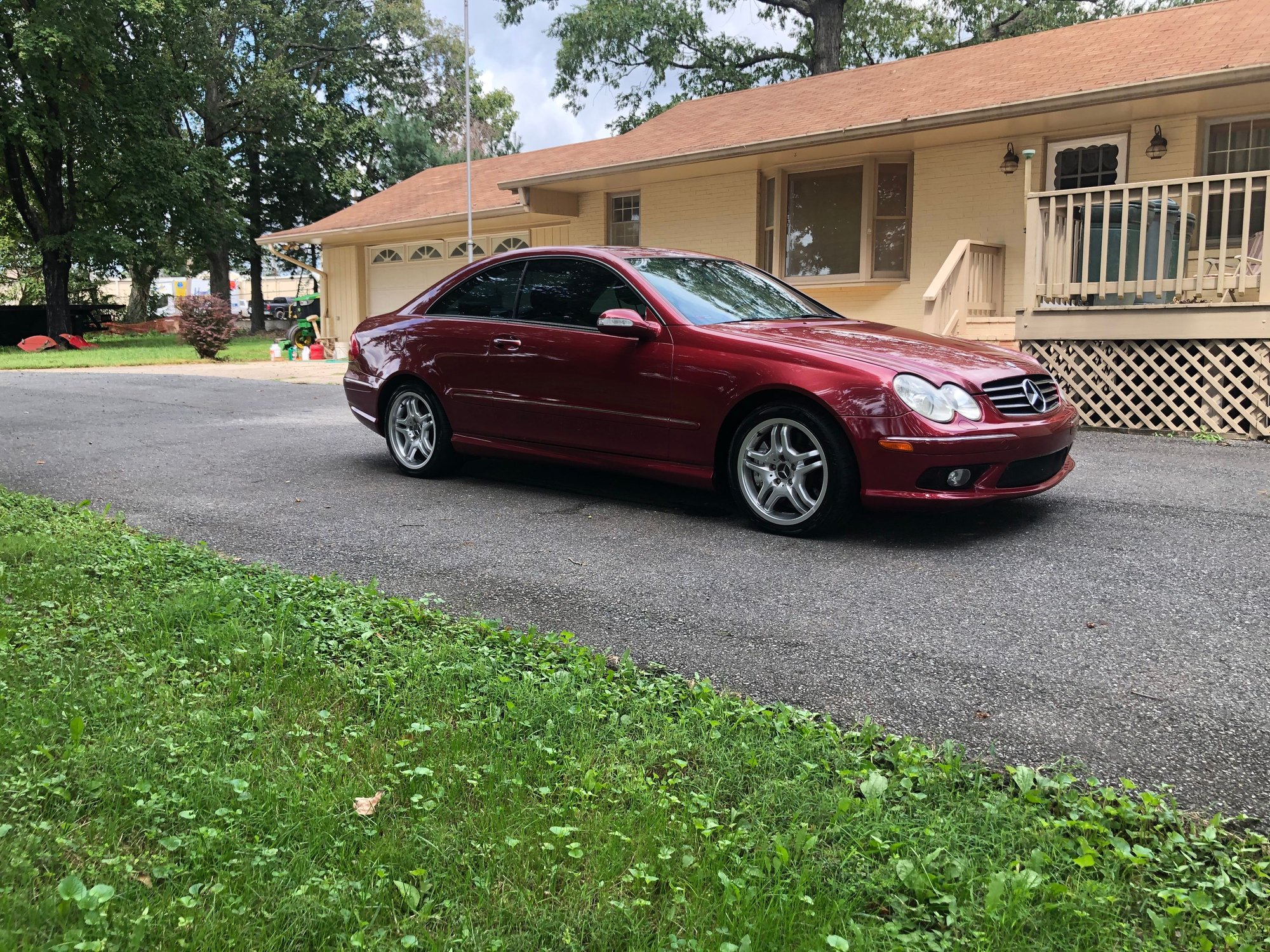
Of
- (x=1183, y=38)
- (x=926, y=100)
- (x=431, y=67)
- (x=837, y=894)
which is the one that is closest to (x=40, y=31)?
(x=431, y=67)

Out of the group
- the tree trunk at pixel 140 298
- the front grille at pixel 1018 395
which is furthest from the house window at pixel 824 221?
the tree trunk at pixel 140 298

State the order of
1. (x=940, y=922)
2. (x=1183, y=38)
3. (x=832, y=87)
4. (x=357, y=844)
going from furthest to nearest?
(x=832, y=87), (x=1183, y=38), (x=357, y=844), (x=940, y=922)

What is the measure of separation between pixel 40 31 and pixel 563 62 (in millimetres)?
14482

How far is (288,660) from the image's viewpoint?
331 cm

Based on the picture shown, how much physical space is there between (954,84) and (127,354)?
810 inches

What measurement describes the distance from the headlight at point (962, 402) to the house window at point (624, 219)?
13.7 m

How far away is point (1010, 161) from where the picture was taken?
13195mm

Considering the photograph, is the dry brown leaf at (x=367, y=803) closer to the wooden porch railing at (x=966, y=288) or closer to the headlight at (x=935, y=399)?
the headlight at (x=935, y=399)

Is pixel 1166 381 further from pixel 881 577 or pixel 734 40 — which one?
pixel 734 40

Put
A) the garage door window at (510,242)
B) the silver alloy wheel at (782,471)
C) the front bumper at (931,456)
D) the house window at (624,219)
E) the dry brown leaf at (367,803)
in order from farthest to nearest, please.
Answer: the garage door window at (510,242) → the house window at (624,219) → the silver alloy wheel at (782,471) → the front bumper at (931,456) → the dry brown leaf at (367,803)

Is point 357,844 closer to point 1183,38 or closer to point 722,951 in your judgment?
point 722,951

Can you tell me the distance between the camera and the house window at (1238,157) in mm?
11383

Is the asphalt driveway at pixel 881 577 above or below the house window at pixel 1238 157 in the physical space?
below

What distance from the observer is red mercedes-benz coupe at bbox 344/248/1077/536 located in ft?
16.3
